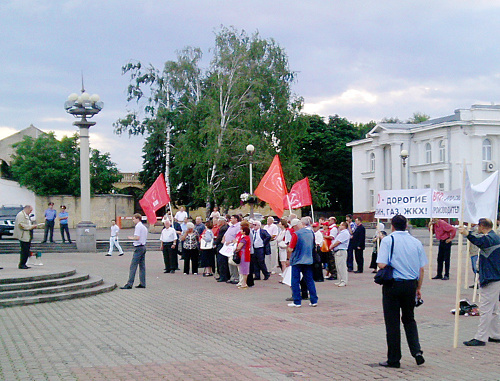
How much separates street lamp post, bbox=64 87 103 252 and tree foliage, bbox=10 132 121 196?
24.4m

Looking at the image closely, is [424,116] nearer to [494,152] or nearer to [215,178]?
[494,152]

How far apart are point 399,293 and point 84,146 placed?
77.5 feet

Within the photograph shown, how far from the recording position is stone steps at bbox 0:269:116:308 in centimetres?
1382

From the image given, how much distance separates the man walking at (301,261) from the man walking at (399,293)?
4928 mm

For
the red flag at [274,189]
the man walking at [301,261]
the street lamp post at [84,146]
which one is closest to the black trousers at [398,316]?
the man walking at [301,261]

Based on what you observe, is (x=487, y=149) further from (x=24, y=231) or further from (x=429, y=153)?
(x=24, y=231)

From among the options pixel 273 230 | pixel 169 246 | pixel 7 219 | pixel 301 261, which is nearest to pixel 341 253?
pixel 273 230

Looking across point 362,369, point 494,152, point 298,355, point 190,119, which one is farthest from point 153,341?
point 494,152

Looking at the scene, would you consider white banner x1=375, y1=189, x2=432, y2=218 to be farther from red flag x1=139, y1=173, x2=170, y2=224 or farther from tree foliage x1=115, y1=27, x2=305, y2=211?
tree foliage x1=115, y1=27, x2=305, y2=211

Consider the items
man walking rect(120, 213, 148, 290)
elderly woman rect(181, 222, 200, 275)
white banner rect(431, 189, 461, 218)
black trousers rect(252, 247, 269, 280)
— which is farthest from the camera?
elderly woman rect(181, 222, 200, 275)

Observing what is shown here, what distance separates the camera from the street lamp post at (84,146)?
28.8 metres

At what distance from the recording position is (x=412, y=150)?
67.0 meters

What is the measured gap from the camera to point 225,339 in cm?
977

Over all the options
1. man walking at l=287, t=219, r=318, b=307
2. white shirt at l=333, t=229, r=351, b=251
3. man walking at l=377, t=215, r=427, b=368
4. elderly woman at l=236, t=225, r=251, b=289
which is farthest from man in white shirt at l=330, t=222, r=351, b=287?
man walking at l=377, t=215, r=427, b=368
